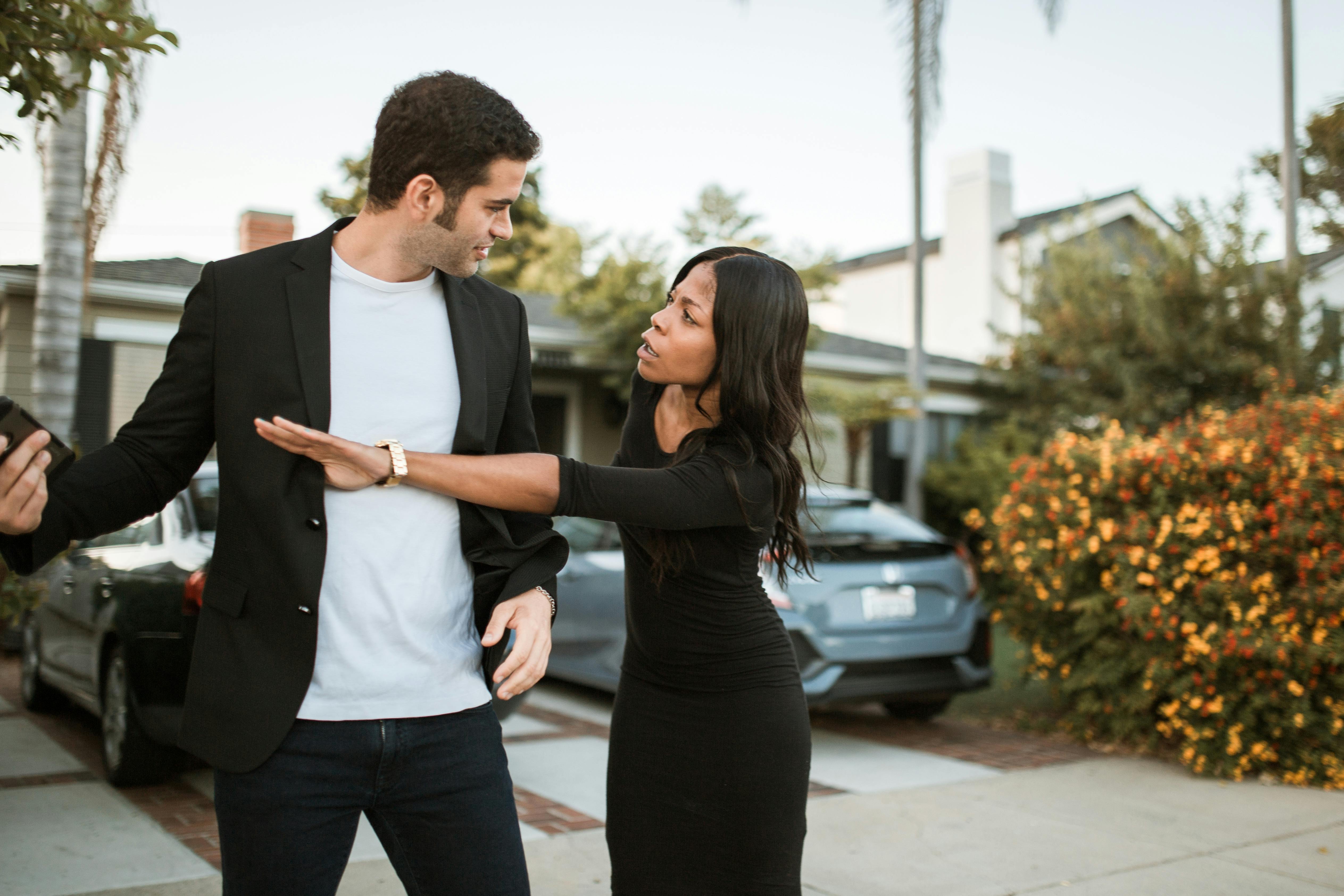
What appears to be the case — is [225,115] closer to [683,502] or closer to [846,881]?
[846,881]

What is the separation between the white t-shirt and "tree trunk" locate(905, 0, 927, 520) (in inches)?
461

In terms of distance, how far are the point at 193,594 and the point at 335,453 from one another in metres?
3.37

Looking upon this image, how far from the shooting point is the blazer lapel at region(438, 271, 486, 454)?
1.92 metres

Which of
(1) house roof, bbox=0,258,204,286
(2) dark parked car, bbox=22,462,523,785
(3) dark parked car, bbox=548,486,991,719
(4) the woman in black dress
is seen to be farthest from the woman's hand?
(1) house roof, bbox=0,258,204,286

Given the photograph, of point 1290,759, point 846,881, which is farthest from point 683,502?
point 1290,759

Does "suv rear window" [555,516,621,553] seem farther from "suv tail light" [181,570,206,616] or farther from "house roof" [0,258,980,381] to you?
"suv tail light" [181,570,206,616]

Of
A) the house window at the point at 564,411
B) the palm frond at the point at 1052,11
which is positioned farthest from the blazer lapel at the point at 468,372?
the palm frond at the point at 1052,11

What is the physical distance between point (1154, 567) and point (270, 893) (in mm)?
5231

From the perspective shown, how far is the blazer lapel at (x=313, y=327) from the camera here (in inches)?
69.5

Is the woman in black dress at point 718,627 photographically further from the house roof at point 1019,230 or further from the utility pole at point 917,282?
the house roof at point 1019,230

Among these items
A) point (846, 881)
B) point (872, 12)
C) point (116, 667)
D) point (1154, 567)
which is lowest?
point (846, 881)

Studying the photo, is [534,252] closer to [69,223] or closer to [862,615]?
[69,223]

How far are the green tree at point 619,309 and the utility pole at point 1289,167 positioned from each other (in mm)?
7085

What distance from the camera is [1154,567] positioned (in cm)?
586
